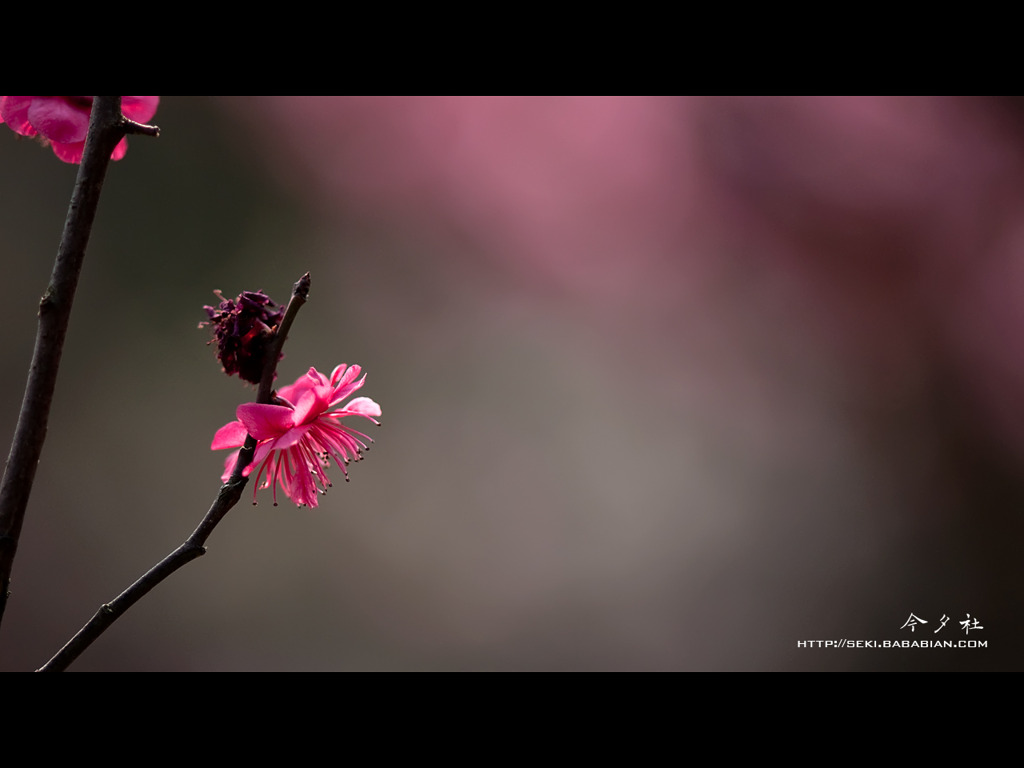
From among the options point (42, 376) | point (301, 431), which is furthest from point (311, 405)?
point (42, 376)

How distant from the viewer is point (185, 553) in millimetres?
320

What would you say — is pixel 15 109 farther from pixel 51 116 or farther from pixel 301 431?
pixel 301 431

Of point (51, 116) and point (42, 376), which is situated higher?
point (51, 116)

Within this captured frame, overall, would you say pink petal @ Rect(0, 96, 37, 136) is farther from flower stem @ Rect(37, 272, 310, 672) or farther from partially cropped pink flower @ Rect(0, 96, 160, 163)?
flower stem @ Rect(37, 272, 310, 672)

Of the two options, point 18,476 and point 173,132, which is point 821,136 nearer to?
point 173,132

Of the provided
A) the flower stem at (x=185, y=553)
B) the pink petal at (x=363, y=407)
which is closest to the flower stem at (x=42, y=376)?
the flower stem at (x=185, y=553)

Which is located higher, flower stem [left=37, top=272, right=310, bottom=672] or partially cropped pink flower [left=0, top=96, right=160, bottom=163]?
partially cropped pink flower [left=0, top=96, right=160, bottom=163]

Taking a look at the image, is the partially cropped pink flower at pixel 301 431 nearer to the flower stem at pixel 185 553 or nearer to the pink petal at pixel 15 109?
the flower stem at pixel 185 553

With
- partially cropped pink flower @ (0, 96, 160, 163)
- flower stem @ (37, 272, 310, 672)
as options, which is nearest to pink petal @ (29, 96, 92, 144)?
partially cropped pink flower @ (0, 96, 160, 163)

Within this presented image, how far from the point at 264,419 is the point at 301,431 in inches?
1.0

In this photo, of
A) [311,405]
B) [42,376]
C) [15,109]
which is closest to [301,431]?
[311,405]

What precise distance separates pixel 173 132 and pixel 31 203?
0.93 feet

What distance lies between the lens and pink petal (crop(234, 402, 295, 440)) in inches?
14.2

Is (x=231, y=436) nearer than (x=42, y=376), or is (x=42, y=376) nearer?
(x=42, y=376)
